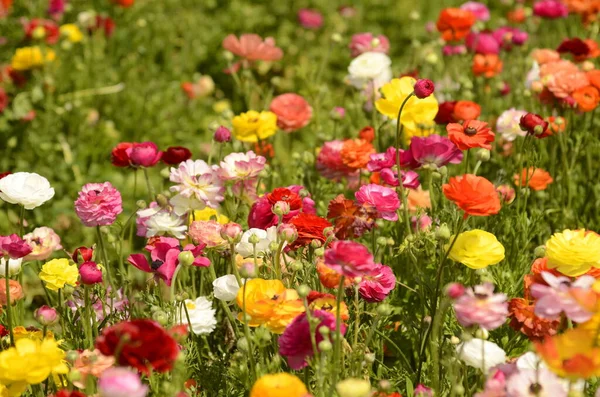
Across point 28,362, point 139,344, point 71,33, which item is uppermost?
point 139,344

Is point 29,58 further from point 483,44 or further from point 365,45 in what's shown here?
point 483,44

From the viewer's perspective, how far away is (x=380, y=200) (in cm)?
193

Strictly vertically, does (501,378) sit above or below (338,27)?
above

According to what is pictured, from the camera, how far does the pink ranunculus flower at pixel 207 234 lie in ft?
6.41

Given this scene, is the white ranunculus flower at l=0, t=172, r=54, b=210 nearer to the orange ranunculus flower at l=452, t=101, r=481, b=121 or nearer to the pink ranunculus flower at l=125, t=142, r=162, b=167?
the pink ranunculus flower at l=125, t=142, r=162, b=167

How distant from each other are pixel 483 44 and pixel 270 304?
6.68 feet

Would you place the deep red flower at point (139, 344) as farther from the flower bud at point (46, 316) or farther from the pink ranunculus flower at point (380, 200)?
the pink ranunculus flower at point (380, 200)

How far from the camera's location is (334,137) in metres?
2.91

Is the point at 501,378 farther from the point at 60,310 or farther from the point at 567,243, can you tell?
the point at 60,310

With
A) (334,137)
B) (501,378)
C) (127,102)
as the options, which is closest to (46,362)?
(501,378)

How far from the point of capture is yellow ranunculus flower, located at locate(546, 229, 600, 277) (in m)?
1.74

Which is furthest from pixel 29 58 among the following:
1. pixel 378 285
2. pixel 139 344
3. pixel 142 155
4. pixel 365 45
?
pixel 139 344

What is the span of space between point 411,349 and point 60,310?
88 centimetres

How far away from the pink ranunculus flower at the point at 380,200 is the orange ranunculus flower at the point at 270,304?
1.17 ft
